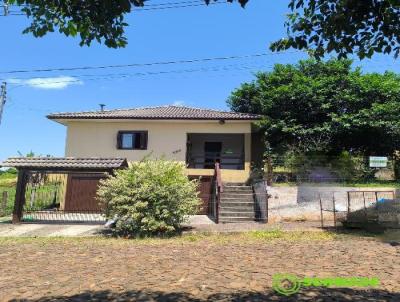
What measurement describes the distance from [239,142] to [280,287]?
1771 centimetres

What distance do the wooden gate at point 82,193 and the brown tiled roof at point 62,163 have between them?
77.0 inches

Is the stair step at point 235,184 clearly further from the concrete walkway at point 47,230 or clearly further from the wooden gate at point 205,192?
the concrete walkway at point 47,230

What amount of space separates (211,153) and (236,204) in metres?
6.13

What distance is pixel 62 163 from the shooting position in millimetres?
17219

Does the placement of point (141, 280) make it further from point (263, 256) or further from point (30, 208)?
point (30, 208)

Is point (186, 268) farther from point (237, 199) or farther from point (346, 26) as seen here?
point (237, 199)

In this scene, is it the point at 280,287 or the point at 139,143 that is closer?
the point at 280,287

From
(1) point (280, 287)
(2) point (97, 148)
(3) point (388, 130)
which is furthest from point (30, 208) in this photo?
(3) point (388, 130)

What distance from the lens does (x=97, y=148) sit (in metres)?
22.3

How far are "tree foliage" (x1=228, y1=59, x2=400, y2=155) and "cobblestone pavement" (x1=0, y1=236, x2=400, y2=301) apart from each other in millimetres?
11094

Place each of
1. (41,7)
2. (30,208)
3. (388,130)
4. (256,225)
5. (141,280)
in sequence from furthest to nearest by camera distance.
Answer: (388,130), (30,208), (256,225), (141,280), (41,7)

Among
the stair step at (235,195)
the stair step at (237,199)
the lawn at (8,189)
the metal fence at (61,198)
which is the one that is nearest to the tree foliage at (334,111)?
the stair step at (235,195)

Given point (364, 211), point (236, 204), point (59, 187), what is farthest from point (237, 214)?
point (59, 187)

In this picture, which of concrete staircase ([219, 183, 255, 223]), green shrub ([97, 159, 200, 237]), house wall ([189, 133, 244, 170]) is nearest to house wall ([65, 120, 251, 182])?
house wall ([189, 133, 244, 170])
